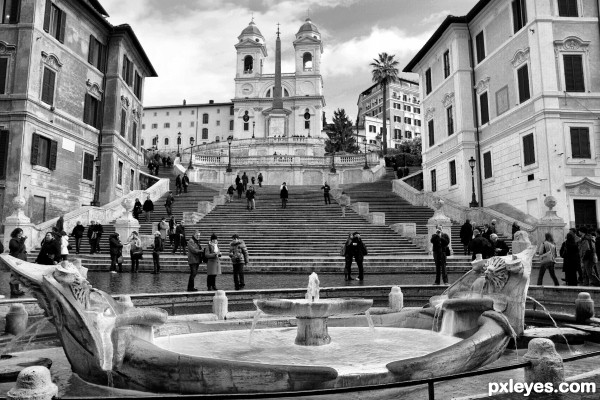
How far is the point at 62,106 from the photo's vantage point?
28500 millimetres

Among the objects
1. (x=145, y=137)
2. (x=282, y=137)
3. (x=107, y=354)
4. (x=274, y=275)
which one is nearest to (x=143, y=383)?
(x=107, y=354)

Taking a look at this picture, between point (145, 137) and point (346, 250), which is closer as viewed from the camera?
point (346, 250)

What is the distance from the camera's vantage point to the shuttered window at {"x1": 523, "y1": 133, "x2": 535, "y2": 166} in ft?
80.2

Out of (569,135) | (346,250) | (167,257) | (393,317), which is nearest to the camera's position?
(393,317)

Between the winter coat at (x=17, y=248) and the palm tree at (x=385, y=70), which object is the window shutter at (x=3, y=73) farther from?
the palm tree at (x=385, y=70)

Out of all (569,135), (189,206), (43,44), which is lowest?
(189,206)

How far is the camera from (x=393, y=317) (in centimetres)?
838

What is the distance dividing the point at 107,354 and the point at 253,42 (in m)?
95.4

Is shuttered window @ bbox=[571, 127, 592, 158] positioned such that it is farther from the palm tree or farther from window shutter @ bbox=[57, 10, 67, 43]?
the palm tree

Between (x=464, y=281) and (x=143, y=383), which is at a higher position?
(x=464, y=281)

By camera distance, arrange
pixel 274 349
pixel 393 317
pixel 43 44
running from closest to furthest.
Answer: pixel 274 349
pixel 393 317
pixel 43 44

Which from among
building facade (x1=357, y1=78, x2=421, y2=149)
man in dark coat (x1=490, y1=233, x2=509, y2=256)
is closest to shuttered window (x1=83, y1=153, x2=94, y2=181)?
man in dark coat (x1=490, y1=233, x2=509, y2=256)

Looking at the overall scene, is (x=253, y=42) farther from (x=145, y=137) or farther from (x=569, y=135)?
(x=569, y=135)

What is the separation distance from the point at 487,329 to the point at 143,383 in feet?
13.7
